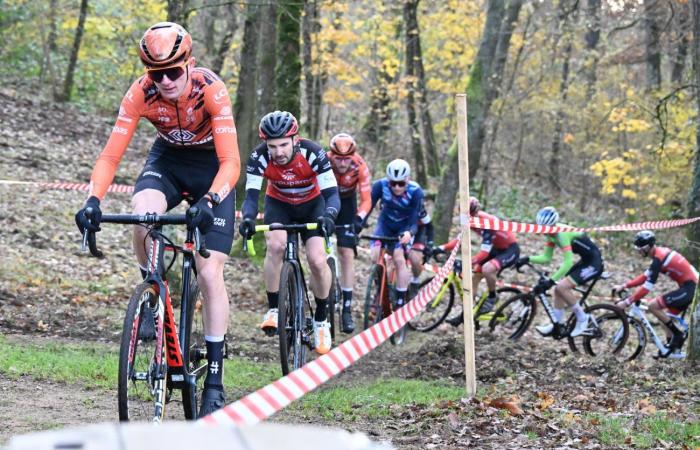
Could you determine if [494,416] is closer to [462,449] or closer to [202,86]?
[462,449]

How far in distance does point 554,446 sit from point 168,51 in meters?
3.43

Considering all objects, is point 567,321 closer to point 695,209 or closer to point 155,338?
point 695,209

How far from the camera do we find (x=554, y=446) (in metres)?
5.38

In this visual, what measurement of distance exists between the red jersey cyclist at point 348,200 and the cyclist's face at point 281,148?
2608 mm

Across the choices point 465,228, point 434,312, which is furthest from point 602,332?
point 465,228

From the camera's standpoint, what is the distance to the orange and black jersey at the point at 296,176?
7.95 meters

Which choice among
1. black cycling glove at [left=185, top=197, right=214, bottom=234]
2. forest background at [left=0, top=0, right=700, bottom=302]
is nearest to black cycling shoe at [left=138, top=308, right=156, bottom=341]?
black cycling glove at [left=185, top=197, right=214, bottom=234]

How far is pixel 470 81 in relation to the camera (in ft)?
58.5

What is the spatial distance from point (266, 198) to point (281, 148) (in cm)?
122

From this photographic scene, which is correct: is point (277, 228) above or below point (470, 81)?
below

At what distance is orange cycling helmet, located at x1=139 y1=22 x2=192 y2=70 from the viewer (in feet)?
17.0

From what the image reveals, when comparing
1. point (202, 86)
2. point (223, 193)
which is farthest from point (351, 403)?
point (202, 86)

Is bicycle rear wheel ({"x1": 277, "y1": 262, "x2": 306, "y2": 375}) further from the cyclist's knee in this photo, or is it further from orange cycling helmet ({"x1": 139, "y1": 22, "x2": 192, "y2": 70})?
orange cycling helmet ({"x1": 139, "y1": 22, "x2": 192, "y2": 70})

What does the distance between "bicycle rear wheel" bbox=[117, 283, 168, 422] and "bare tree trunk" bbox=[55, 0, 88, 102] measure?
19316mm
